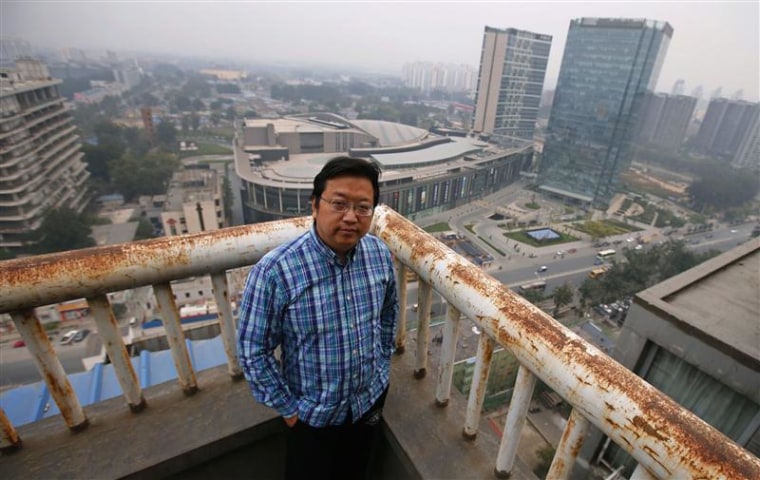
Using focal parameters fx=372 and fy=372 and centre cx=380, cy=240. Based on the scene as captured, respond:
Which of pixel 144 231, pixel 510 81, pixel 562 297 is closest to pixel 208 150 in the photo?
pixel 144 231

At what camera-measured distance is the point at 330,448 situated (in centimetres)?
106

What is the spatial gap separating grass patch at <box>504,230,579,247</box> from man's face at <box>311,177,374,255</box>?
21.9 metres

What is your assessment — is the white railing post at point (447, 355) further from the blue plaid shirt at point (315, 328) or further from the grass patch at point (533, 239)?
the grass patch at point (533, 239)

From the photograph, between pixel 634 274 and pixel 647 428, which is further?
pixel 634 274

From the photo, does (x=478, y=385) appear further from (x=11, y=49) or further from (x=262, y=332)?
(x=11, y=49)

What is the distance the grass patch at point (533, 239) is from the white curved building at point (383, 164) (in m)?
5.16

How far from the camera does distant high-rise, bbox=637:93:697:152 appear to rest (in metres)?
47.4

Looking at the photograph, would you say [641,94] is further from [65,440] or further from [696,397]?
[65,440]

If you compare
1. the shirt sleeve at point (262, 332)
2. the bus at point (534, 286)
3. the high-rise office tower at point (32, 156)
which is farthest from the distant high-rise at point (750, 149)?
the high-rise office tower at point (32, 156)

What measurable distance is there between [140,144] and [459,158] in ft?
94.4

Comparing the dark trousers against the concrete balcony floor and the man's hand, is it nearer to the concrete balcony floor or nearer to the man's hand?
the man's hand

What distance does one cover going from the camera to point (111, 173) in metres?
25.2

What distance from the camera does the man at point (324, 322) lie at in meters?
0.92

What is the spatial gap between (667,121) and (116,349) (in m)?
65.2
